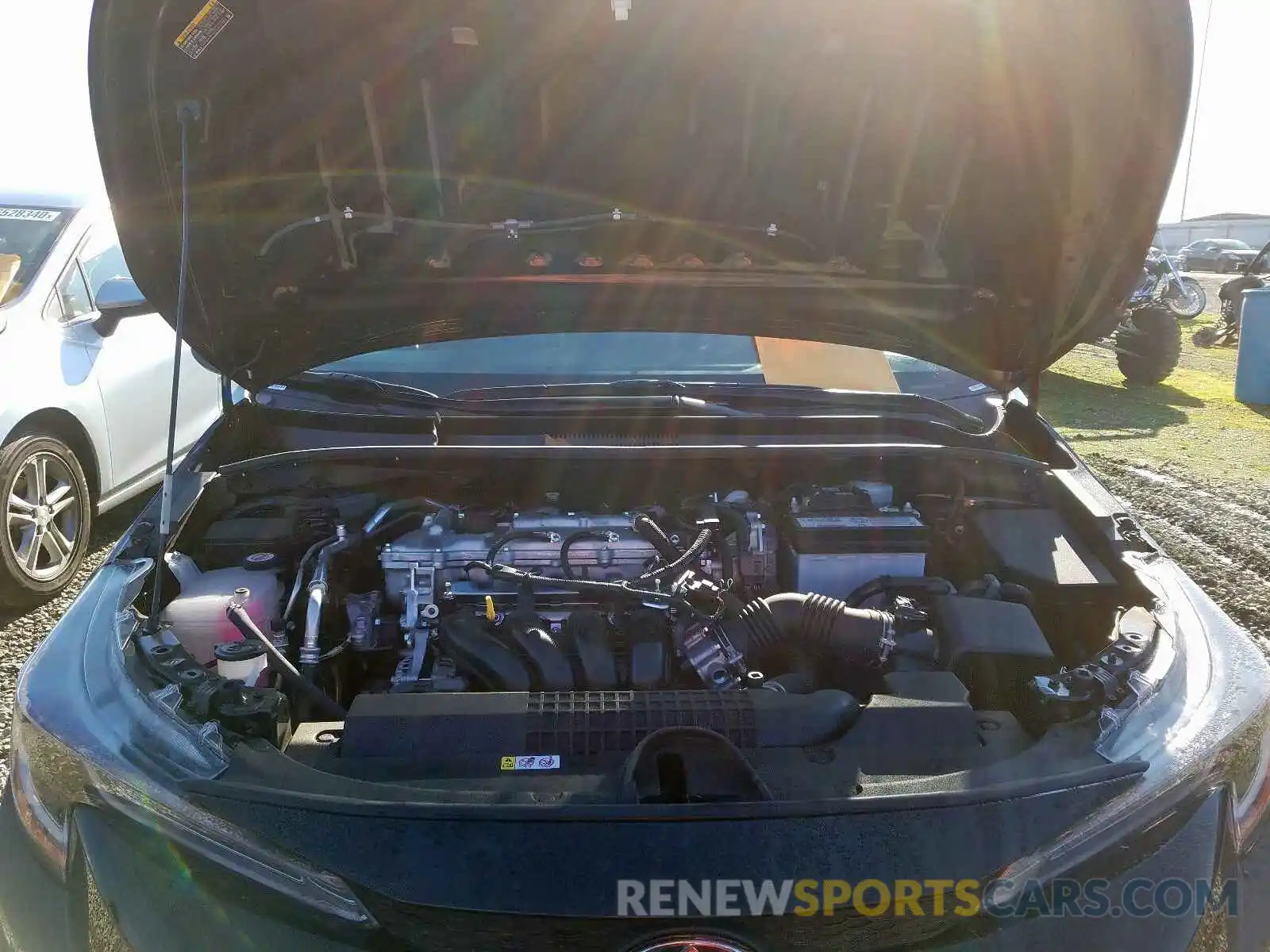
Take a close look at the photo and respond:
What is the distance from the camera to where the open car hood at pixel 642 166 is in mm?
1938

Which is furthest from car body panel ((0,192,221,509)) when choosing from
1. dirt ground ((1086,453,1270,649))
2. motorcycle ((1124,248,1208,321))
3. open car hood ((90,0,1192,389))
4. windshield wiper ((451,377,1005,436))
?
motorcycle ((1124,248,1208,321))

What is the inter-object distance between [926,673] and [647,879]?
797 mm

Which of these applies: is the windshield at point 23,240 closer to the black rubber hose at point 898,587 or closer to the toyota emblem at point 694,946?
the black rubber hose at point 898,587

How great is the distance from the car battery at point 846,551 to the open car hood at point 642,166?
766 mm

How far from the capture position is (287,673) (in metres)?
1.75

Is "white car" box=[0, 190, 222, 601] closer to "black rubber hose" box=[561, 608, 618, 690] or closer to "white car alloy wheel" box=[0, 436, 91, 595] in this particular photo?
"white car alloy wheel" box=[0, 436, 91, 595]

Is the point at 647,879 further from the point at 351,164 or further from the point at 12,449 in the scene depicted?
the point at 12,449

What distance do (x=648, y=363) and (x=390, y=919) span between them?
7.17 ft

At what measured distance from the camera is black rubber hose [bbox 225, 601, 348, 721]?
1.74 metres

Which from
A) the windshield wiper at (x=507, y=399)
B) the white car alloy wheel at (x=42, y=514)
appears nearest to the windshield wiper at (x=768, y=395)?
the windshield wiper at (x=507, y=399)

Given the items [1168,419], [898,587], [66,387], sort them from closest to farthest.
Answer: [898,587] < [66,387] < [1168,419]

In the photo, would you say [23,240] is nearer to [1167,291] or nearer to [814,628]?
[814,628]

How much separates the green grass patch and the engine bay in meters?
4.74

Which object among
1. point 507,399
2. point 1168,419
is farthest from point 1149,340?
point 507,399
